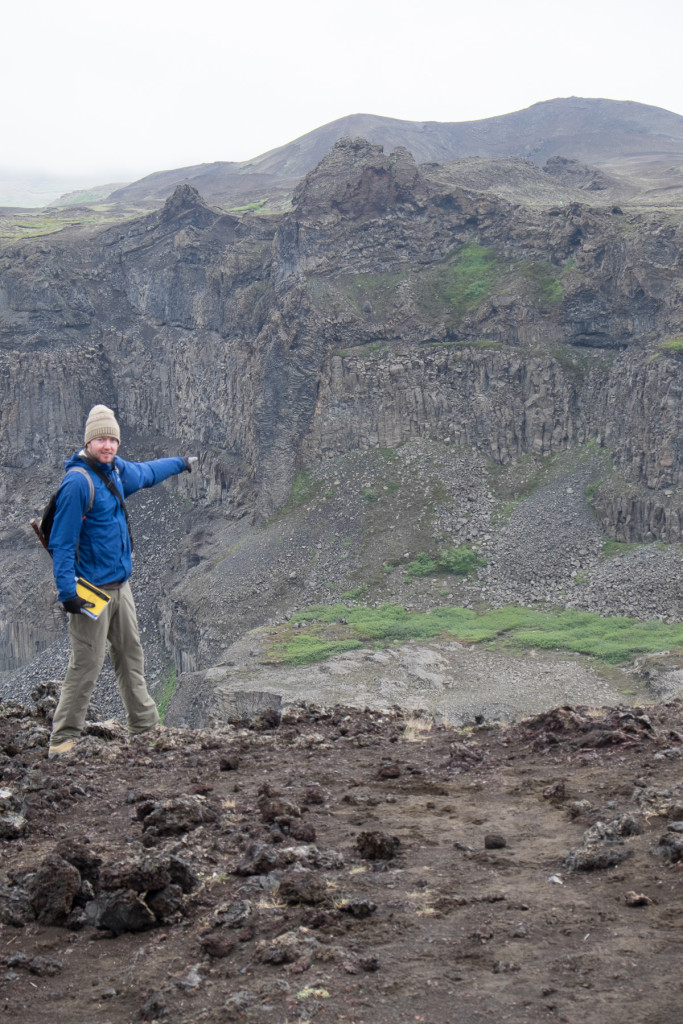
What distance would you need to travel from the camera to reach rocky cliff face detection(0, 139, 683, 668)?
48000 millimetres

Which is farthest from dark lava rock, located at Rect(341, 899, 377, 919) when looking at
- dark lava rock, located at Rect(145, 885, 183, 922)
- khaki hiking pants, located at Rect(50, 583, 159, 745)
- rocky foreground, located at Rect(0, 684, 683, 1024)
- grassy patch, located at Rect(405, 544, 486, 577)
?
grassy patch, located at Rect(405, 544, 486, 577)

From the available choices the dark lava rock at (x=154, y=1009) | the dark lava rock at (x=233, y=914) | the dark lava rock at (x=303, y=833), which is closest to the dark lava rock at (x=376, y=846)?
the dark lava rock at (x=303, y=833)

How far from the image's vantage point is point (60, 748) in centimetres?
1049

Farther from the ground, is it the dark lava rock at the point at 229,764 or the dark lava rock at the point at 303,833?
the dark lava rock at the point at 303,833

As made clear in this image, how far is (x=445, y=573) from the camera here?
44.2 meters

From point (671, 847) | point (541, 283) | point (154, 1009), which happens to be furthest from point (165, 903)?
A: point (541, 283)

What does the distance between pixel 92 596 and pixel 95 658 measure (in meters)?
0.79

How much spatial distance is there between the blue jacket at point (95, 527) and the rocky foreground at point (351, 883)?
1.97 metres

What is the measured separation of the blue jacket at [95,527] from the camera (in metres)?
9.92

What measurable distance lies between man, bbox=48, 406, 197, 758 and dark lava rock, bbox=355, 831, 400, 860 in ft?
14.1

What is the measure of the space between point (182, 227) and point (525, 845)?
69.7 metres

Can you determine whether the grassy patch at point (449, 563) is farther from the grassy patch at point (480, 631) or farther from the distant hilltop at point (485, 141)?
the distant hilltop at point (485, 141)

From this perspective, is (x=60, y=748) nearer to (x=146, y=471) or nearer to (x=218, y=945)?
(x=146, y=471)

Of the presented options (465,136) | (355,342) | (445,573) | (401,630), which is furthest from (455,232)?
(465,136)
